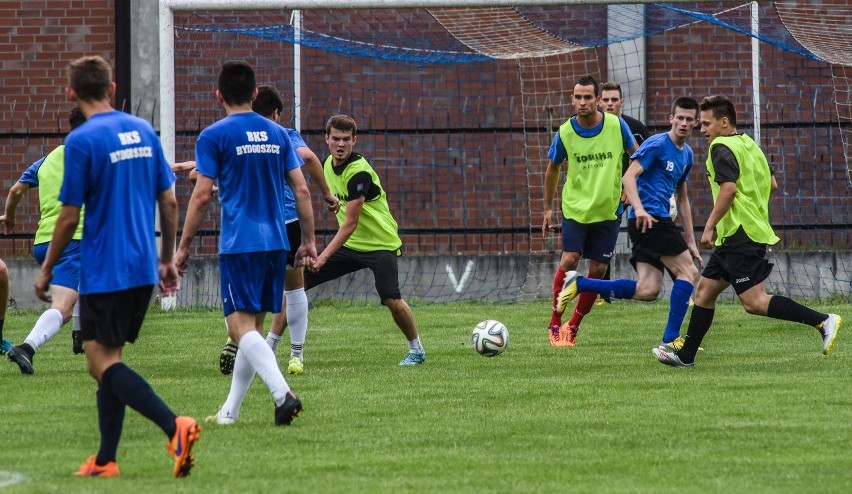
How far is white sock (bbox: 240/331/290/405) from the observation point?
6.41 metres

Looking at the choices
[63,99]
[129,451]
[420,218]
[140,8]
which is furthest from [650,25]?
[129,451]

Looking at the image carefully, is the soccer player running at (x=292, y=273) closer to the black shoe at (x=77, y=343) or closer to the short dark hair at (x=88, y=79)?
the black shoe at (x=77, y=343)

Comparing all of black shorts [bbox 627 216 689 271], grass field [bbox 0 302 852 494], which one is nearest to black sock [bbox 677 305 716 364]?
grass field [bbox 0 302 852 494]

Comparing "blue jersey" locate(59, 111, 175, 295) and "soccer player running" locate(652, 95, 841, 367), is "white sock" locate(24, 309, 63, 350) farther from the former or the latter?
"soccer player running" locate(652, 95, 841, 367)

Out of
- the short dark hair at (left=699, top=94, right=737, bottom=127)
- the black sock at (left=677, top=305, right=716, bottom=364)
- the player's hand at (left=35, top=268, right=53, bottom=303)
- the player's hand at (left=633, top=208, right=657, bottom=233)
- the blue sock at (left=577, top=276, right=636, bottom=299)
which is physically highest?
the short dark hair at (left=699, top=94, right=737, bottom=127)

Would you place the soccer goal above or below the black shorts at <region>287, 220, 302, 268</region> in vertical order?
above

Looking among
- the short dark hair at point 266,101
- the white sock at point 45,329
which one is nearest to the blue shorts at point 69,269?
the white sock at point 45,329

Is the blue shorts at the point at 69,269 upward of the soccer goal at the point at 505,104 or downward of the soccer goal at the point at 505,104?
downward

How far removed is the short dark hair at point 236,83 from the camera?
6562 mm

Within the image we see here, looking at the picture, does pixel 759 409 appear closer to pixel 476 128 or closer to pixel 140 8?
pixel 476 128

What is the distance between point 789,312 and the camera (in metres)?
8.91

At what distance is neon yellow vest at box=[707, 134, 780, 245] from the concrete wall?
5.94 m

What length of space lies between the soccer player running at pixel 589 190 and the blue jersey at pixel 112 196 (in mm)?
5507

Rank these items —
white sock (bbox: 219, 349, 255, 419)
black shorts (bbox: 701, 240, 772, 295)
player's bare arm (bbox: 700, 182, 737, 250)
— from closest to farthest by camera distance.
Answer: white sock (bbox: 219, 349, 255, 419), player's bare arm (bbox: 700, 182, 737, 250), black shorts (bbox: 701, 240, 772, 295)
